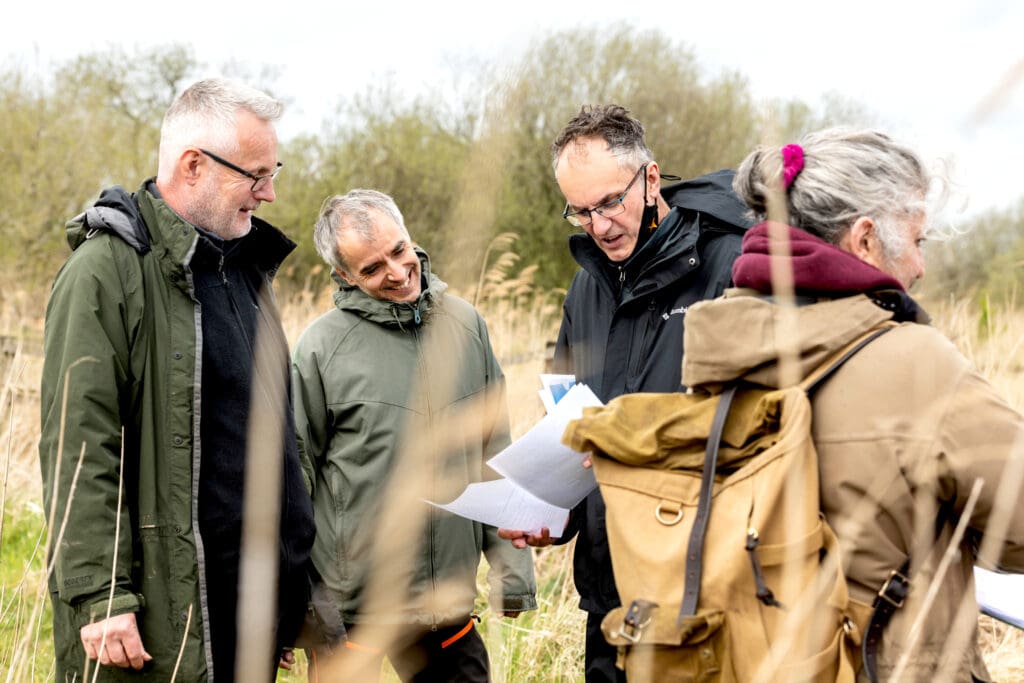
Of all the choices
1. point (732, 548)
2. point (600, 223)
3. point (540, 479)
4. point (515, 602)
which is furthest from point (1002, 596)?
point (515, 602)

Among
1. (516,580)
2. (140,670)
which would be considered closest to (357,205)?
(516,580)

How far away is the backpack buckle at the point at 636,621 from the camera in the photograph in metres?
1.54

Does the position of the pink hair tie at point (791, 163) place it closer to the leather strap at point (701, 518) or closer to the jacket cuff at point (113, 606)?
the leather strap at point (701, 518)

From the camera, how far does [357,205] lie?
330 cm

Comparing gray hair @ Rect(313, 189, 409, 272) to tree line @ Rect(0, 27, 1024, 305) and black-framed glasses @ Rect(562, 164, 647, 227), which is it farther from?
tree line @ Rect(0, 27, 1024, 305)

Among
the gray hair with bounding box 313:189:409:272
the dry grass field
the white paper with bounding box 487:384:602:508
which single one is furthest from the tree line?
the white paper with bounding box 487:384:602:508

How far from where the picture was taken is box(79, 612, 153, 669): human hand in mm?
2113

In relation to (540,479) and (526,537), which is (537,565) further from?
(540,479)

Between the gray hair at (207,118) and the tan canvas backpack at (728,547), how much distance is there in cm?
145

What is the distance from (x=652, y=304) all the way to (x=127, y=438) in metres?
1.38

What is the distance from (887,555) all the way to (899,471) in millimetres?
144

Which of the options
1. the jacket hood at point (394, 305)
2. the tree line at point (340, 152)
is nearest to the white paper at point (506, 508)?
the jacket hood at point (394, 305)

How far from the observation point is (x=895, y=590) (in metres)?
1.54

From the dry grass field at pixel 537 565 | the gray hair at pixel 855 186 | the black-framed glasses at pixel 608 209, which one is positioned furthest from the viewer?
the dry grass field at pixel 537 565
